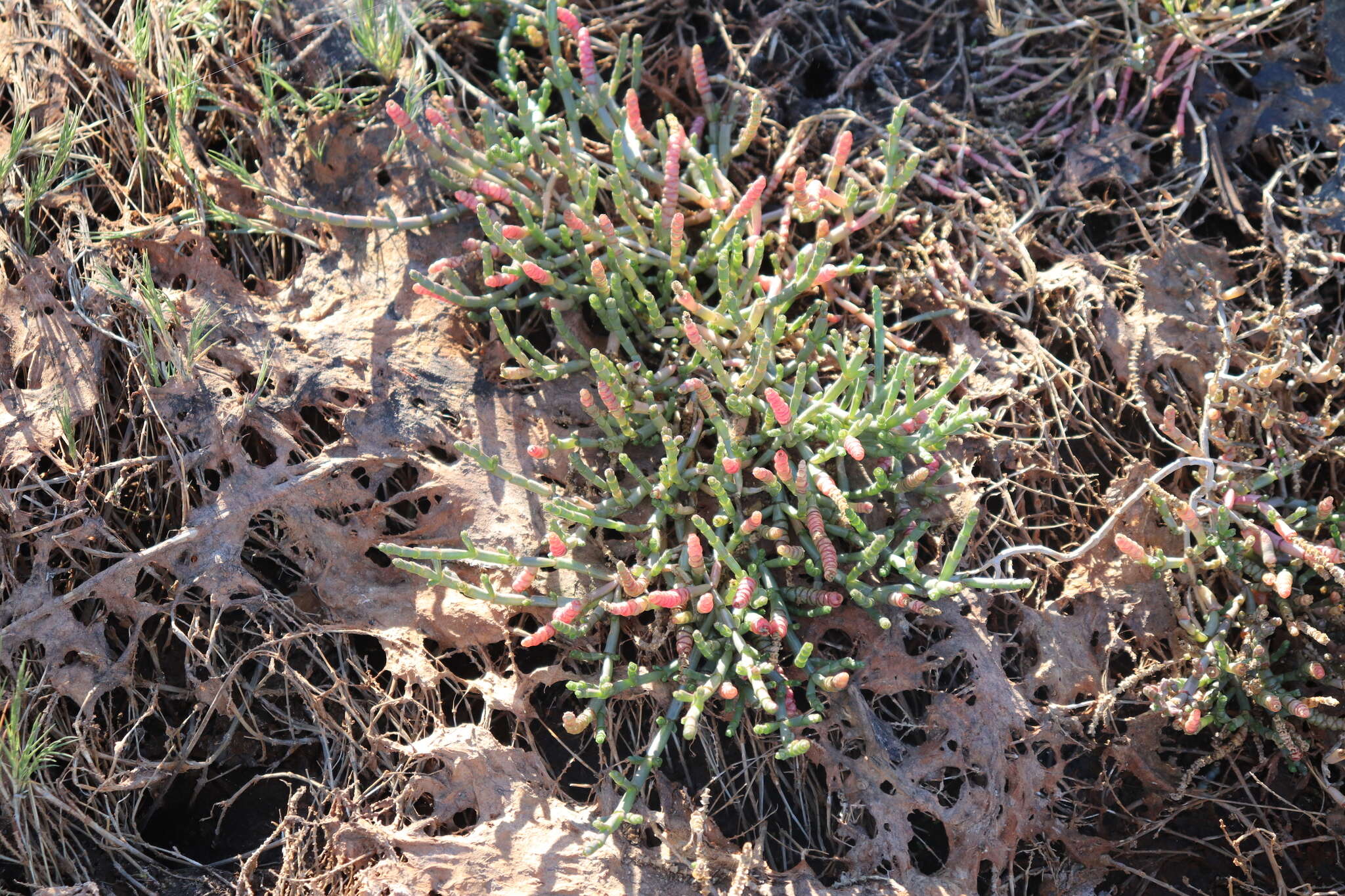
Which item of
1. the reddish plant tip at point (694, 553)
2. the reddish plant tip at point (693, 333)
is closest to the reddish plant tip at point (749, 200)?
the reddish plant tip at point (693, 333)

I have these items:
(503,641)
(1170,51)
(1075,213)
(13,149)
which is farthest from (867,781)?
(13,149)

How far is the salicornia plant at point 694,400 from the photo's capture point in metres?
2.64

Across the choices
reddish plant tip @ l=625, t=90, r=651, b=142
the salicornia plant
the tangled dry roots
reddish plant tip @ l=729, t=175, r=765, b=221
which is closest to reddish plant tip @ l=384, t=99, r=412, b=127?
the salicornia plant

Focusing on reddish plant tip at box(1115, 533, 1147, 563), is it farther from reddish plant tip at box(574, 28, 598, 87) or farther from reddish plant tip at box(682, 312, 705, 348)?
reddish plant tip at box(574, 28, 598, 87)

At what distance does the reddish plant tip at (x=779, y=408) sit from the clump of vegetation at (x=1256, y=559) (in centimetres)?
98

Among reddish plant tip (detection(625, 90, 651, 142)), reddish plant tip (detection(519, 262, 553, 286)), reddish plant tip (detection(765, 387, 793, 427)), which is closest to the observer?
reddish plant tip (detection(765, 387, 793, 427))

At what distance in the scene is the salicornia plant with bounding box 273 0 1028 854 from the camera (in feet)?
8.66

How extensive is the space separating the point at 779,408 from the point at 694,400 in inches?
14.6

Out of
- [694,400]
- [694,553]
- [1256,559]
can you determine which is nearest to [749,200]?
[694,400]

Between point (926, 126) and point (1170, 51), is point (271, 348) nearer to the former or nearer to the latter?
point (926, 126)

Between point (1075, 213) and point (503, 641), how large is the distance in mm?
2326

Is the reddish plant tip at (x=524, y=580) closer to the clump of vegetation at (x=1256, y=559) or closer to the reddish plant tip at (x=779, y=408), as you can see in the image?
the reddish plant tip at (x=779, y=408)

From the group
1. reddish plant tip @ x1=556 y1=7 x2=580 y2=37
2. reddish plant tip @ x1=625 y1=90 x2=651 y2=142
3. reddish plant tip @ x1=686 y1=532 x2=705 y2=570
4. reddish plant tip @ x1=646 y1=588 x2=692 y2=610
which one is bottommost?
reddish plant tip @ x1=646 y1=588 x2=692 y2=610

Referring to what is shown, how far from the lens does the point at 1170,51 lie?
331cm
